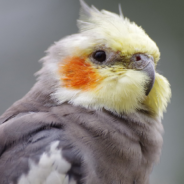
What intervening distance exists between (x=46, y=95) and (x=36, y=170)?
44 centimetres

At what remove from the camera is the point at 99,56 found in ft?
5.54

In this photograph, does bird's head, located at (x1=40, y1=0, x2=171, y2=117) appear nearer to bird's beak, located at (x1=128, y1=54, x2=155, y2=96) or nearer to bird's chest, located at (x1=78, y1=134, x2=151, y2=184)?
bird's beak, located at (x1=128, y1=54, x2=155, y2=96)

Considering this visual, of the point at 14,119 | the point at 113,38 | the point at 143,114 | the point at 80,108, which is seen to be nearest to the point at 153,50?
the point at 113,38

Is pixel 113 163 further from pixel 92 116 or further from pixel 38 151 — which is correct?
pixel 38 151

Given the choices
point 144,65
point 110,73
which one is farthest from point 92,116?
point 144,65

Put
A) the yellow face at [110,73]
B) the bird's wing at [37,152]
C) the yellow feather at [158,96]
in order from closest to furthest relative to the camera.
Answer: the bird's wing at [37,152] → the yellow face at [110,73] → the yellow feather at [158,96]

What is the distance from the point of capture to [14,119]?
1645 millimetres

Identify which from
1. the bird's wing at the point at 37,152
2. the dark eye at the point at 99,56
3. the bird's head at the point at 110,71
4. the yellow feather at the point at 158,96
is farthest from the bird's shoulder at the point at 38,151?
the yellow feather at the point at 158,96

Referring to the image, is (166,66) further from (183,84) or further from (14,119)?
(14,119)

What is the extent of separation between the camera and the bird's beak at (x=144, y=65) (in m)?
1.61

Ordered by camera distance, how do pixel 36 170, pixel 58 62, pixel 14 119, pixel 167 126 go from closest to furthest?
pixel 36 170
pixel 14 119
pixel 58 62
pixel 167 126

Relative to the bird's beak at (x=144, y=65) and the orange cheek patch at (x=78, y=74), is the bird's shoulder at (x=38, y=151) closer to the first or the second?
the orange cheek patch at (x=78, y=74)

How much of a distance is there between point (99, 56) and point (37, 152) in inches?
23.2

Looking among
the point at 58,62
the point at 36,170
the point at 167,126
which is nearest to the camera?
the point at 36,170
